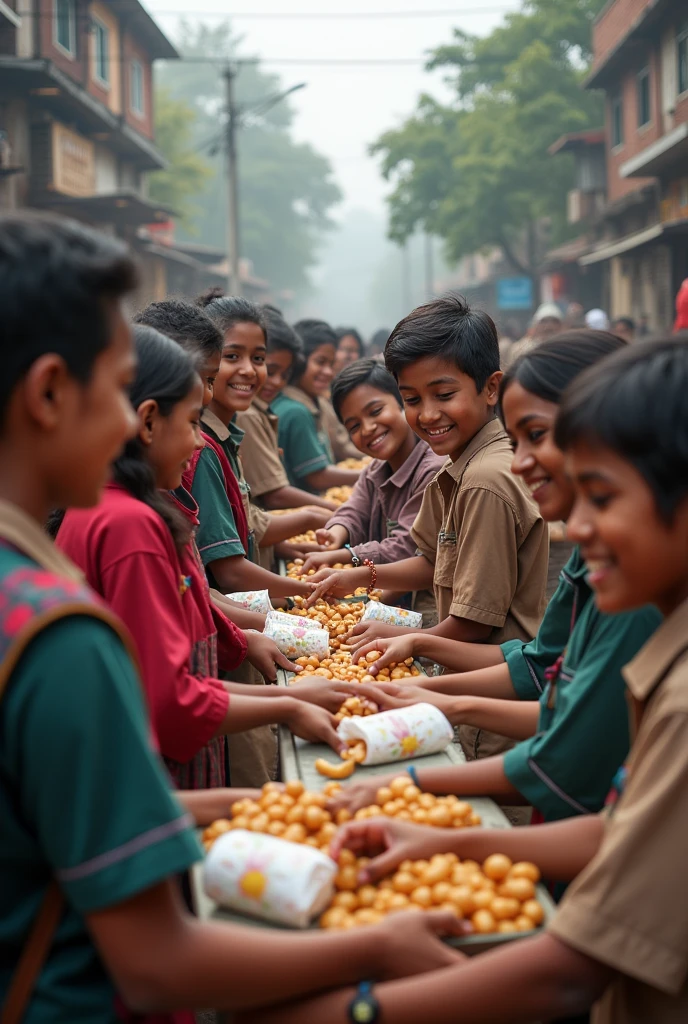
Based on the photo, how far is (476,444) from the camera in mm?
3467

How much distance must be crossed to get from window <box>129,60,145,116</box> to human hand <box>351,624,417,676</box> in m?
25.3

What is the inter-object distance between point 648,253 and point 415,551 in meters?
21.2

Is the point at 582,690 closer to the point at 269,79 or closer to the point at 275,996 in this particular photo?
the point at 275,996

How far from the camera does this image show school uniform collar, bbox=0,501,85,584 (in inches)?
52.6

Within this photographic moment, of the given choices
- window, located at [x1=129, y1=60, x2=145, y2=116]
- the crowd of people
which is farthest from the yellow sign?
the crowd of people

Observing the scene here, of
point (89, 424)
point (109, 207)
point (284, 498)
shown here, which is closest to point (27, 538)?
point (89, 424)

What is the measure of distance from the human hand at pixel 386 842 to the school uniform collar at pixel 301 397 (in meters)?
5.24

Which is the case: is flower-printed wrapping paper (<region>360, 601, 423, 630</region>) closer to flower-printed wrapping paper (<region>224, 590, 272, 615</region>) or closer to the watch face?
flower-printed wrapping paper (<region>224, 590, 272, 615</region>)

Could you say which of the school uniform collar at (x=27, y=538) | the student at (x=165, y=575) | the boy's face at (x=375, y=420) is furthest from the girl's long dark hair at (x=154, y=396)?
the boy's face at (x=375, y=420)

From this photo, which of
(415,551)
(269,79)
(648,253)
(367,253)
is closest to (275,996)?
(415,551)

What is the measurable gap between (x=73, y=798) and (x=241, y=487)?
3.10 metres

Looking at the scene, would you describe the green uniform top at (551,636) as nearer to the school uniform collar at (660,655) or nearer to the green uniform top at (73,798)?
the school uniform collar at (660,655)

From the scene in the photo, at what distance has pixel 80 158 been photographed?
20.2m

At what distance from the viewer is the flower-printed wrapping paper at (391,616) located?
140 inches
